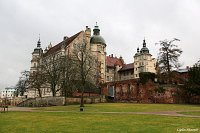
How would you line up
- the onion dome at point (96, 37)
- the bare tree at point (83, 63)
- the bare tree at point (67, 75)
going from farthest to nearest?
the onion dome at point (96, 37) → the bare tree at point (67, 75) → the bare tree at point (83, 63)

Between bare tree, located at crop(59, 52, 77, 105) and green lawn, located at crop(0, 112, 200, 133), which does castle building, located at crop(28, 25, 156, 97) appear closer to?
bare tree, located at crop(59, 52, 77, 105)

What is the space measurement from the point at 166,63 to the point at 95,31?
33.2 meters

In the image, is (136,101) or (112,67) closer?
(136,101)

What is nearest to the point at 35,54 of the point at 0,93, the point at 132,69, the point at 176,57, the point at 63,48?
the point at 63,48

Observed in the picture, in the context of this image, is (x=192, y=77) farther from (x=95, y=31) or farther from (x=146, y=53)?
(x=95, y=31)

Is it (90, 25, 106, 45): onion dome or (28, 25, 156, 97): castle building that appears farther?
(90, 25, 106, 45): onion dome

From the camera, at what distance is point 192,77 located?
36.6m

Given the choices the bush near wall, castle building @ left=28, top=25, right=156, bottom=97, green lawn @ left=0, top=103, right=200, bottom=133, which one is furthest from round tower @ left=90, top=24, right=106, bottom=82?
green lawn @ left=0, top=103, right=200, bottom=133

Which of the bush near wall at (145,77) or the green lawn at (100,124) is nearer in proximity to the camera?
the green lawn at (100,124)

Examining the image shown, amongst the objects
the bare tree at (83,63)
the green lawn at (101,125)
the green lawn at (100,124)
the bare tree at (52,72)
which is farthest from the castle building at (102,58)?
the green lawn at (101,125)

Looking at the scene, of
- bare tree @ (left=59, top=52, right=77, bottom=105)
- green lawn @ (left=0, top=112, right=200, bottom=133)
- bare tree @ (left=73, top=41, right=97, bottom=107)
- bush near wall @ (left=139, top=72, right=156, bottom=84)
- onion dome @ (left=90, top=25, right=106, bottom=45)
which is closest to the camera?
green lawn @ (left=0, top=112, right=200, bottom=133)

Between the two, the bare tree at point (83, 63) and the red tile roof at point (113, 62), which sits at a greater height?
the red tile roof at point (113, 62)

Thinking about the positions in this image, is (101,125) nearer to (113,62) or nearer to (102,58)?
(102,58)

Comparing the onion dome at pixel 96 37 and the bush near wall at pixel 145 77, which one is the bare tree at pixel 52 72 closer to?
the bush near wall at pixel 145 77
